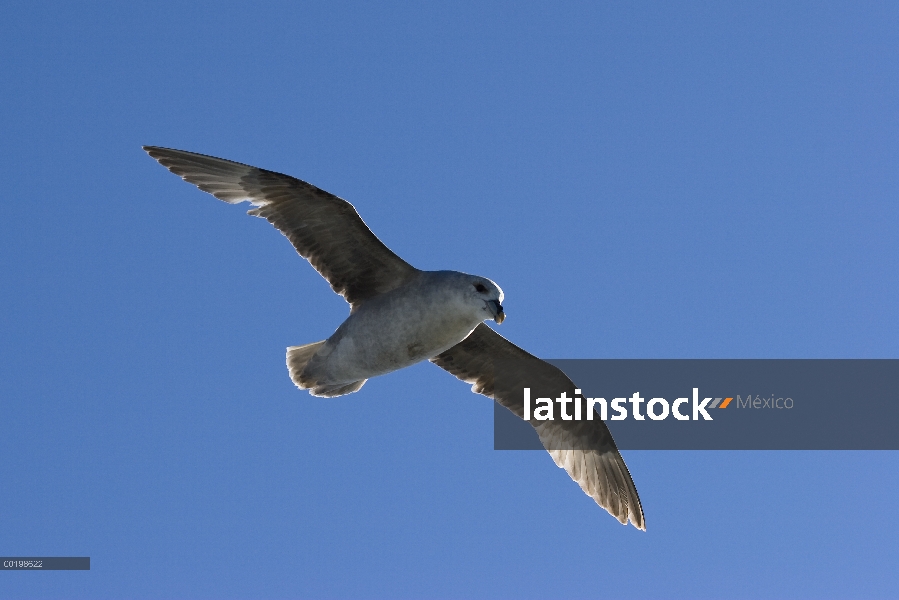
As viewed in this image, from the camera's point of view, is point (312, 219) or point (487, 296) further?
point (312, 219)

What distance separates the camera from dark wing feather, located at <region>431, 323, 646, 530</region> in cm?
1295

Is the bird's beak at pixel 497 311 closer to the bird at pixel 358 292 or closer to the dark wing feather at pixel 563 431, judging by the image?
the bird at pixel 358 292

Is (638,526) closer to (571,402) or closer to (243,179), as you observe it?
(571,402)

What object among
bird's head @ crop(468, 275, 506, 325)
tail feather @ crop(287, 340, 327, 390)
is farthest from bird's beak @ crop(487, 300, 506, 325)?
tail feather @ crop(287, 340, 327, 390)

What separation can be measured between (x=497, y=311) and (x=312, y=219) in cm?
223

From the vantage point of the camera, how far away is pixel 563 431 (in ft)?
44.7

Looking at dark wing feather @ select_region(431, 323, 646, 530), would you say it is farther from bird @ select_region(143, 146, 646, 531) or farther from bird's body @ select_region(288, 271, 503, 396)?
bird's body @ select_region(288, 271, 503, 396)

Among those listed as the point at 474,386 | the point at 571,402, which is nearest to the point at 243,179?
the point at 474,386

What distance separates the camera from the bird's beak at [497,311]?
34.6 ft

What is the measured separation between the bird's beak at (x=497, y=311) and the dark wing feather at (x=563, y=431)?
2.32 metres

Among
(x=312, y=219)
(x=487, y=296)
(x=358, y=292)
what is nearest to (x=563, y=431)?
(x=358, y=292)

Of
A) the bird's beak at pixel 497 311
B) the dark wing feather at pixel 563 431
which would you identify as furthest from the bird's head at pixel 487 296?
the dark wing feather at pixel 563 431

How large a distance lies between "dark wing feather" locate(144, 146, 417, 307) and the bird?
1cm

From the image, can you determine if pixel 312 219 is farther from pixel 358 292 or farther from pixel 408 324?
pixel 408 324
